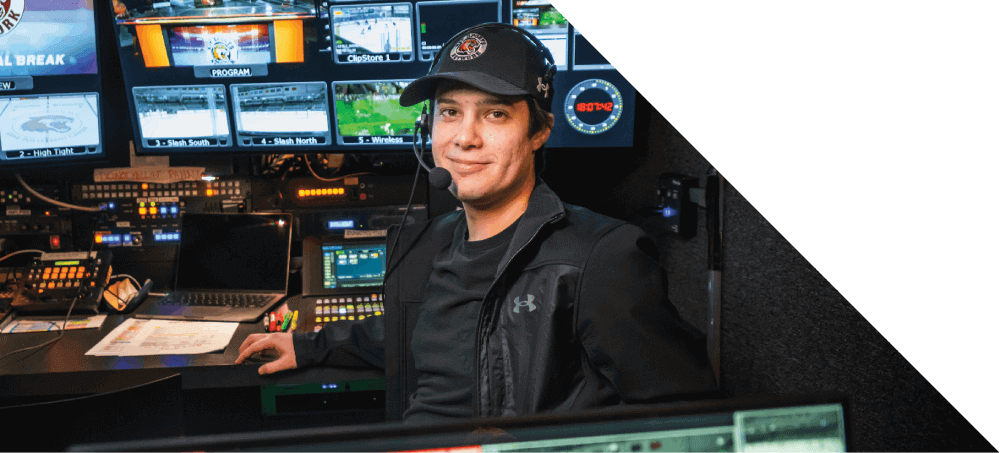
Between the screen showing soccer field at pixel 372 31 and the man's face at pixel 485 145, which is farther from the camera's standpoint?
the screen showing soccer field at pixel 372 31

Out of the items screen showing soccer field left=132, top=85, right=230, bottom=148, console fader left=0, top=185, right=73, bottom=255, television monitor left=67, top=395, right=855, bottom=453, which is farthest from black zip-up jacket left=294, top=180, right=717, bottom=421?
console fader left=0, top=185, right=73, bottom=255

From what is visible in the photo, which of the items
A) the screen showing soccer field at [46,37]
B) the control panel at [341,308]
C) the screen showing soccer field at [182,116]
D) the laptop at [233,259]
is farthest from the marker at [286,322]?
the screen showing soccer field at [46,37]

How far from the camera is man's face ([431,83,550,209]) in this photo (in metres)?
0.99

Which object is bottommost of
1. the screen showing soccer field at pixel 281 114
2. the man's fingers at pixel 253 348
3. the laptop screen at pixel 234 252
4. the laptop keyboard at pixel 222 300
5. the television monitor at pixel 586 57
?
the man's fingers at pixel 253 348

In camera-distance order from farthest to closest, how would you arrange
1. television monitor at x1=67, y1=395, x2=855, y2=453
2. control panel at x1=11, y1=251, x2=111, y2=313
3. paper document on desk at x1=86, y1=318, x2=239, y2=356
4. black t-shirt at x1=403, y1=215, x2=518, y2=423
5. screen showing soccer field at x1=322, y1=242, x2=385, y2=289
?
screen showing soccer field at x1=322, y1=242, x2=385, y2=289
control panel at x1=11, y1=251, x2=111, y2=313
paper document on desk at x1=86, y1=318, x2=239, y2=356
black t-shirt at x1=403, y1=215, x2=518, y2=423
television monitor at x1=67, y1=395, x2=855, y2=453

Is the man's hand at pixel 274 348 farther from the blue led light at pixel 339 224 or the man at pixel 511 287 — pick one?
the blue led light at pixel 339 224

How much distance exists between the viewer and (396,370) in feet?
3.60

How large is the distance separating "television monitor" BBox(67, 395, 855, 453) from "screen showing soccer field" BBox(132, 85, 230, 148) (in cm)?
166

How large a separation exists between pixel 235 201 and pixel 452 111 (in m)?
1.15

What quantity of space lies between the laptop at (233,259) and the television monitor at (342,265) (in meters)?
0.07

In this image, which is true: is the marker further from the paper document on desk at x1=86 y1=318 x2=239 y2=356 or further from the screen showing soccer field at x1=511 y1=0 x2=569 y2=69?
the screen showing soccer field at x1=511 y1=0 x2=569 y2=69

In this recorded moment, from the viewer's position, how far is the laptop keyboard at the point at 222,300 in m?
1.66

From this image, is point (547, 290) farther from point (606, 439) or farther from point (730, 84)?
point (606, 439)

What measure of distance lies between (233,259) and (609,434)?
170 centimetres
